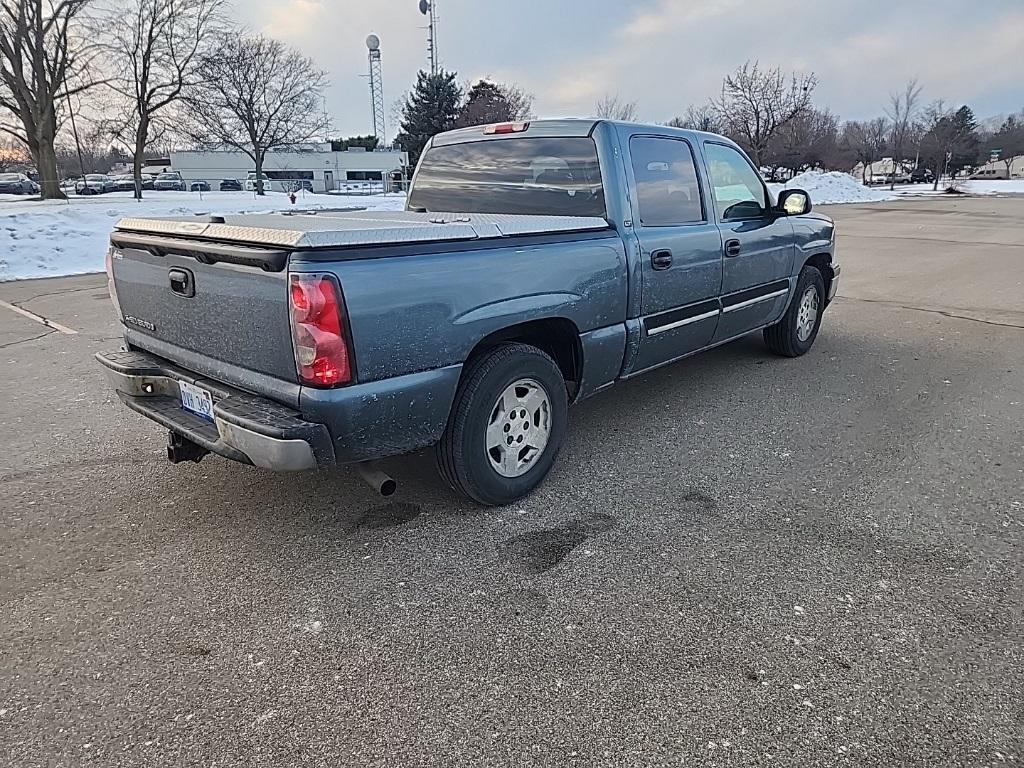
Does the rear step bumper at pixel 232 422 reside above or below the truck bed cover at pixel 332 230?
below

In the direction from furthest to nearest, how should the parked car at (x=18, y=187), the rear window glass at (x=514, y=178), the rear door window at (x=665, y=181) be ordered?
the parked car at (x=18, y=187)
the rear door window at (x=665, y=181)
the rear window glass at (x=514, y=178)

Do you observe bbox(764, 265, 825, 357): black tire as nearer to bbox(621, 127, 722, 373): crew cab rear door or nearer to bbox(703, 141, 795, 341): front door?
bbox(703, 141, 795, 341): front door

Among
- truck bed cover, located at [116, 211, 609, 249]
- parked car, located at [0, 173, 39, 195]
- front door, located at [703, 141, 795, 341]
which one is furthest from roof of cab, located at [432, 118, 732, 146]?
parked car, located at [0, 173, 39, 195]

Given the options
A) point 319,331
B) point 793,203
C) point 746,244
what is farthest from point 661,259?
point 319,331

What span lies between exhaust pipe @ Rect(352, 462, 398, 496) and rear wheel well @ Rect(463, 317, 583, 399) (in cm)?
71

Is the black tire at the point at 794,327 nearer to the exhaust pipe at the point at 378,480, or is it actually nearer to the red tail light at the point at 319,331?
the exhaust pipe at the point at 378,480

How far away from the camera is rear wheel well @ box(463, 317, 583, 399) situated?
342 cm

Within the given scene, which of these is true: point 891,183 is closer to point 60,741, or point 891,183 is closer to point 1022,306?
point 1022,306

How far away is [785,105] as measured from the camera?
4219 cm

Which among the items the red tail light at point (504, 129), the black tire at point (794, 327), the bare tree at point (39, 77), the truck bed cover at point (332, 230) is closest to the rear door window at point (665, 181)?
the truck bed cover at point (332, 230)

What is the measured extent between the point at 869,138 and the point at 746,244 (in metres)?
76.8

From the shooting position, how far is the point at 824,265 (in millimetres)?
6500

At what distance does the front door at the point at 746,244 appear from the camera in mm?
4887

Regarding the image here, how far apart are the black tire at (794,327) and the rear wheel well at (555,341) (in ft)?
9.48
